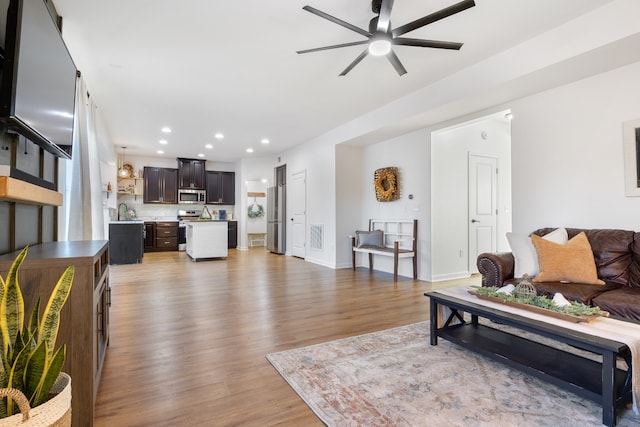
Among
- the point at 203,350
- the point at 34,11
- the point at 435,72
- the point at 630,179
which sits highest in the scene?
the point at 435,72

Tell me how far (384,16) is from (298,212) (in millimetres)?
5777

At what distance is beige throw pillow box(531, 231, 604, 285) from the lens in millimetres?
2721

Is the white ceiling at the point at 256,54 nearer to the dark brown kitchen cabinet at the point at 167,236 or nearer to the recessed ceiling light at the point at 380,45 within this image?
the recessed ceiling light at the point at 380,45

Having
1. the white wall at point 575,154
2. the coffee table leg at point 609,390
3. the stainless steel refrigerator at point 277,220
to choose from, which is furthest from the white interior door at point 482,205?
the stainless steel refrigerator at point 277,220

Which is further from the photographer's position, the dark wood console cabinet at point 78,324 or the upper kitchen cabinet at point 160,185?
the upper kitchen cabinet at point 160,185

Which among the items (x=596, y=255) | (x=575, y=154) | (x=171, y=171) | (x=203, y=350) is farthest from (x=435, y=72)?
(x=171, y=171)

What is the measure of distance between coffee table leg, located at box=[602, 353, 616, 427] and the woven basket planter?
7.36 ft

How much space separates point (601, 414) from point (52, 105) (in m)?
3.50

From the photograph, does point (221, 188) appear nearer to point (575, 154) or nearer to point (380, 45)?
point (380, 45)

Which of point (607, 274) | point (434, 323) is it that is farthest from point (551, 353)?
point (607, 274)

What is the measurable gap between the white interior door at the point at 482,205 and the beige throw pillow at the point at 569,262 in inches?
101

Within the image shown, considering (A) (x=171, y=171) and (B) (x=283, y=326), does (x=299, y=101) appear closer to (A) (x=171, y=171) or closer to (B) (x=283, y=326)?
(B) (x=283, y=326)

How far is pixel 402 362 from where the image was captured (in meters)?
2.26

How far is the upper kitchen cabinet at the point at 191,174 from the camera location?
9.35 metres
